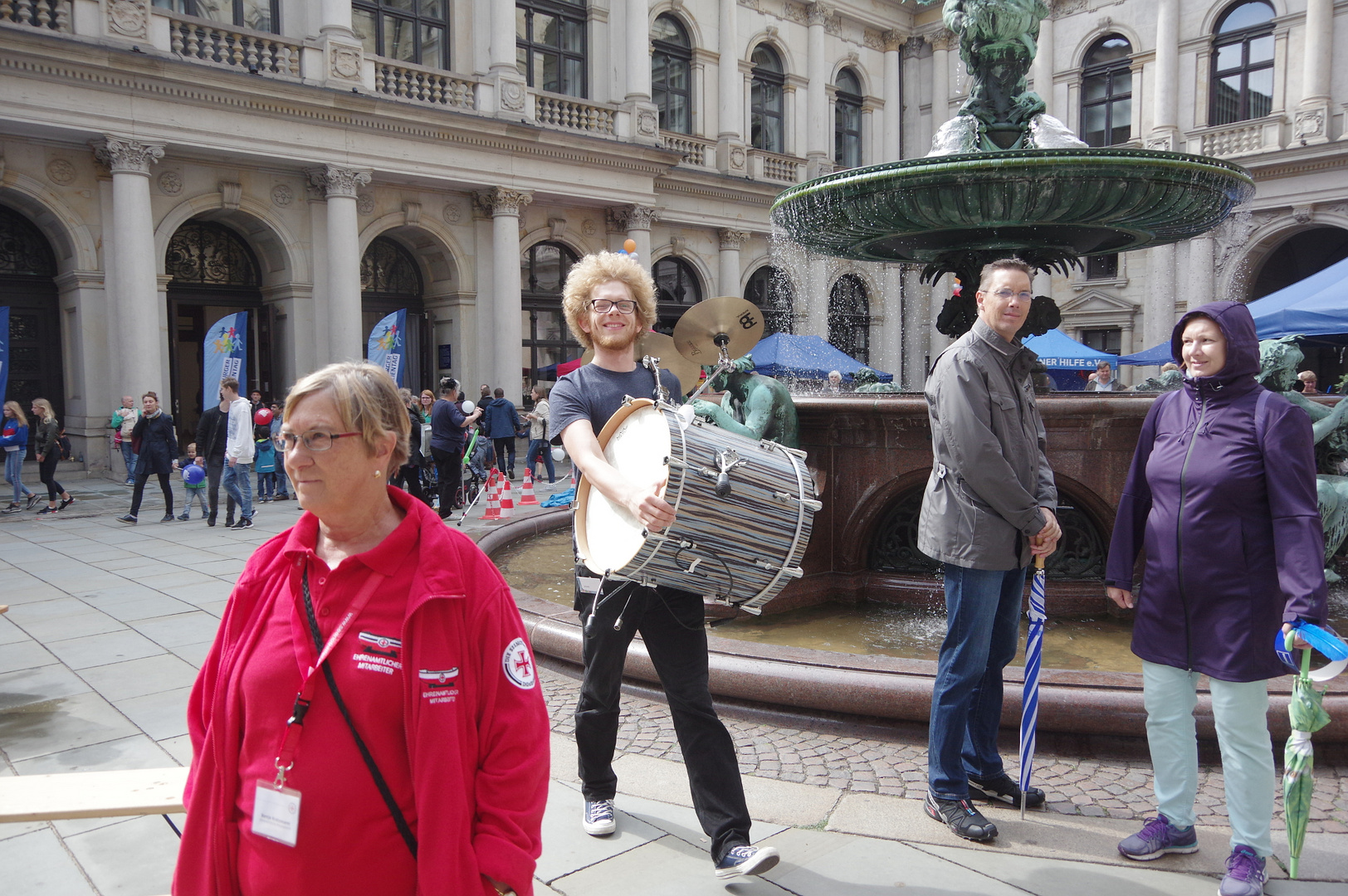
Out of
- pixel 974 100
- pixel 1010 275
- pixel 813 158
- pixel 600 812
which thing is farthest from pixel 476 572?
pixel 813 158

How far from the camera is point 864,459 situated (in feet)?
19.6

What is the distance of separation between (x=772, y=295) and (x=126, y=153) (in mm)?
18603

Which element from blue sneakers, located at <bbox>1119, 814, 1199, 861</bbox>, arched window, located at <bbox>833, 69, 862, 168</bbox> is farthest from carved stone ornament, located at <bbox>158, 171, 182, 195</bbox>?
arched window, located at <bbox>833, 69, 862, 168</bbox>

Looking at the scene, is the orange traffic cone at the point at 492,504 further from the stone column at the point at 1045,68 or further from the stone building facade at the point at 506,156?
the stone column at the point at 1045,68

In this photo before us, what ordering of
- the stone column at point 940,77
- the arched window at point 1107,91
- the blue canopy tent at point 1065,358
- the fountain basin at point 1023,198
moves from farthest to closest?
the stone column at point 940,77 → the arched window at point 1107,91 → the blue canopy tent at point 1065,358 → the fountain basin at point 1023,198

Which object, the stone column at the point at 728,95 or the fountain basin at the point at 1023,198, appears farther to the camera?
the stone column at the point at 728,95

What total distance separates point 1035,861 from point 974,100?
5.39m

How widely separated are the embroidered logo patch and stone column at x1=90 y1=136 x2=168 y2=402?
17.7m

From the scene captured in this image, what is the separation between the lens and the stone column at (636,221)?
2428 centimetres

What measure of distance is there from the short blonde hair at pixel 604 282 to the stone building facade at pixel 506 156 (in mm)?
8035

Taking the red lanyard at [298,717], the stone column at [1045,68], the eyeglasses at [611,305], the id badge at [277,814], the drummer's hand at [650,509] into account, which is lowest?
the id badge at [277,814]

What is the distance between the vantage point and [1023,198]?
215 inches

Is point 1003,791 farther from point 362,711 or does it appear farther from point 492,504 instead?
point 492,504

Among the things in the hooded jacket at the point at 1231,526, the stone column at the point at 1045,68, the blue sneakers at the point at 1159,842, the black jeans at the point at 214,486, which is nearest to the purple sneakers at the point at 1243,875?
the blue sneakers at the point at 1159,842
